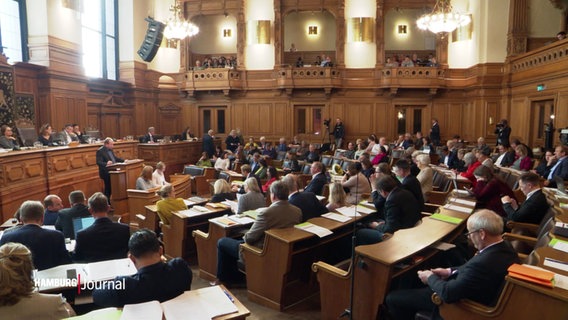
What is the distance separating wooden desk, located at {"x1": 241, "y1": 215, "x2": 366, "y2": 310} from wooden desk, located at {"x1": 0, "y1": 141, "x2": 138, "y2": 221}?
4339 millimetres

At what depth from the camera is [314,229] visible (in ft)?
12.5

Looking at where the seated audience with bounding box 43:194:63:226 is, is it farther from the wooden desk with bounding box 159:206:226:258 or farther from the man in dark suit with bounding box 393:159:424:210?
the man in dark suit with bounding box 393:159:424:210

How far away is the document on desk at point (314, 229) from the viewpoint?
3676mm

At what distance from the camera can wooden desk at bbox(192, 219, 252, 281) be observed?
4423 mm

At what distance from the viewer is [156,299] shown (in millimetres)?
2275

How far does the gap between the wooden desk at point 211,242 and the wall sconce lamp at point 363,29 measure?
1215 centimetres

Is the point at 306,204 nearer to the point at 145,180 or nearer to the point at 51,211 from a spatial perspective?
the point at 51,211

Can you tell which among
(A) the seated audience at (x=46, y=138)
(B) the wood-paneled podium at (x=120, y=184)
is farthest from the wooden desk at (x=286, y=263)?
(A) the seated audience at (x=46, y=138)

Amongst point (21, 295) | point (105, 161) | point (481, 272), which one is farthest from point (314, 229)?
point (105, 161)

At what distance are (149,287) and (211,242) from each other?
2.33 metres

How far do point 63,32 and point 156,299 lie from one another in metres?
10.9

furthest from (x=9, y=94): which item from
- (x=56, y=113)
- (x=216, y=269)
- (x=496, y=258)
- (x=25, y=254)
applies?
(x=496, y=258)

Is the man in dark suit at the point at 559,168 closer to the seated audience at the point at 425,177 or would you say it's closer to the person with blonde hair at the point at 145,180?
the seated audience at the point at 425,177

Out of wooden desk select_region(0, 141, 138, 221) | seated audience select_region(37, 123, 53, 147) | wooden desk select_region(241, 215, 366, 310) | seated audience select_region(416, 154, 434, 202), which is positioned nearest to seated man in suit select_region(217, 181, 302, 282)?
wooden desk select_region(241, 215, 366, 310)
